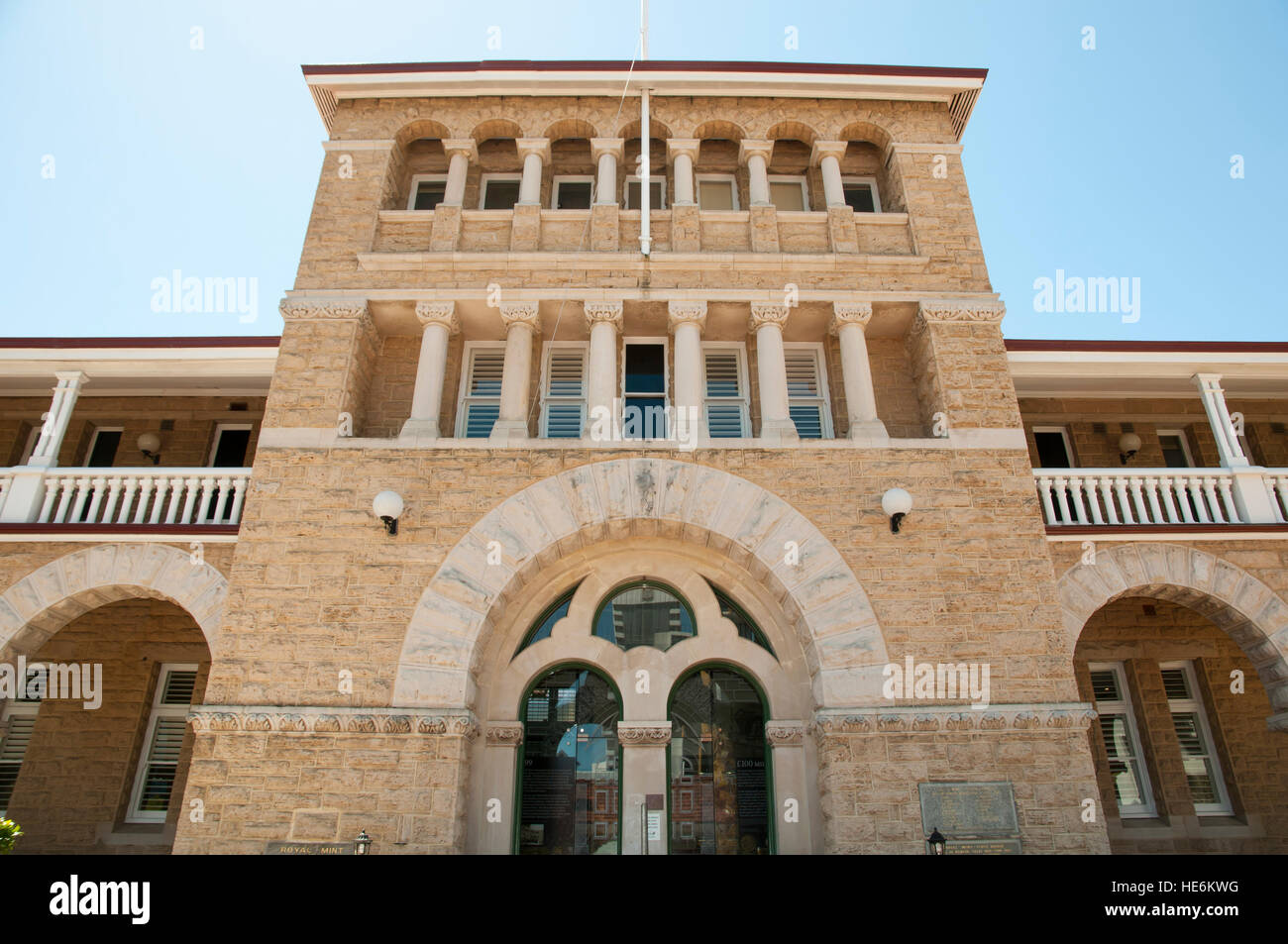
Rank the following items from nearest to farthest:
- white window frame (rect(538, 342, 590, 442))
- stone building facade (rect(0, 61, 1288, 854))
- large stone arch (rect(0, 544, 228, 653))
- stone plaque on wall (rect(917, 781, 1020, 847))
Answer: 1. stone plaque on wall (rect(917, 781, 1020, 847))
2. stone building facade (rect(0, 61, 1288, 854))
3. large stone arch (rect(0, 544, 228, 653))
4. white window frame (rect(538, 342, 590, 442))

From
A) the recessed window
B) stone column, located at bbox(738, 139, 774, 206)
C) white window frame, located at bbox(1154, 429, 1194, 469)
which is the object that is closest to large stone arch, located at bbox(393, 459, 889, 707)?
the recessed window

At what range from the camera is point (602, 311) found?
1132cm

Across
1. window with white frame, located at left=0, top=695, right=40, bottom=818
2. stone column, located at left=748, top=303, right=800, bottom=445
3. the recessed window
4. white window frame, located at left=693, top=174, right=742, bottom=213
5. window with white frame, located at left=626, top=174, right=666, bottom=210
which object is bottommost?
window with white frame, located at left=0, top=695, right=40, bottom=818

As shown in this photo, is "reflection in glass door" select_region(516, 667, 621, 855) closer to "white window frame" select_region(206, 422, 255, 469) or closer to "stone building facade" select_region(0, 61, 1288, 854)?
"stone building facade" select_region(0, 61, 1288, 854)

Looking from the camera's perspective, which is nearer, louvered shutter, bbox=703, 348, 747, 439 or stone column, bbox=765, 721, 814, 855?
stone column, bbox=765, 721, 814, 855

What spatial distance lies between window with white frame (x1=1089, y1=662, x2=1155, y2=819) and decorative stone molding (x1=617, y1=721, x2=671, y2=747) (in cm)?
711

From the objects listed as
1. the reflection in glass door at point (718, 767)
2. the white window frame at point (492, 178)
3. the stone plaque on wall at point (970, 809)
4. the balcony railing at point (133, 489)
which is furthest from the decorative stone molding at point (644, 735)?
the white window frame at point (492, 178)

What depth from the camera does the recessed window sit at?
10430mm

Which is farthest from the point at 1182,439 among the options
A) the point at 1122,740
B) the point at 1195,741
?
the point at 1122,740

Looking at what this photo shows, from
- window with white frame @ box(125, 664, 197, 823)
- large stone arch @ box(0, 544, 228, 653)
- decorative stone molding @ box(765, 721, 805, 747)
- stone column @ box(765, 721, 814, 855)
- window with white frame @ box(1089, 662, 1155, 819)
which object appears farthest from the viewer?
window with white frame @ box(1089, 662, 1155, 819)

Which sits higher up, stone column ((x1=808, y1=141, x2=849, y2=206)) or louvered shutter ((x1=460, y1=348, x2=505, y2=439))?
stone column ((x1=808, y1=141, x2=849, y2=206))

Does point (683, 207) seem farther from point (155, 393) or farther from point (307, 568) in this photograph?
point (155, 393)

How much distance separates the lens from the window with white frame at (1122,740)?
467 inches
